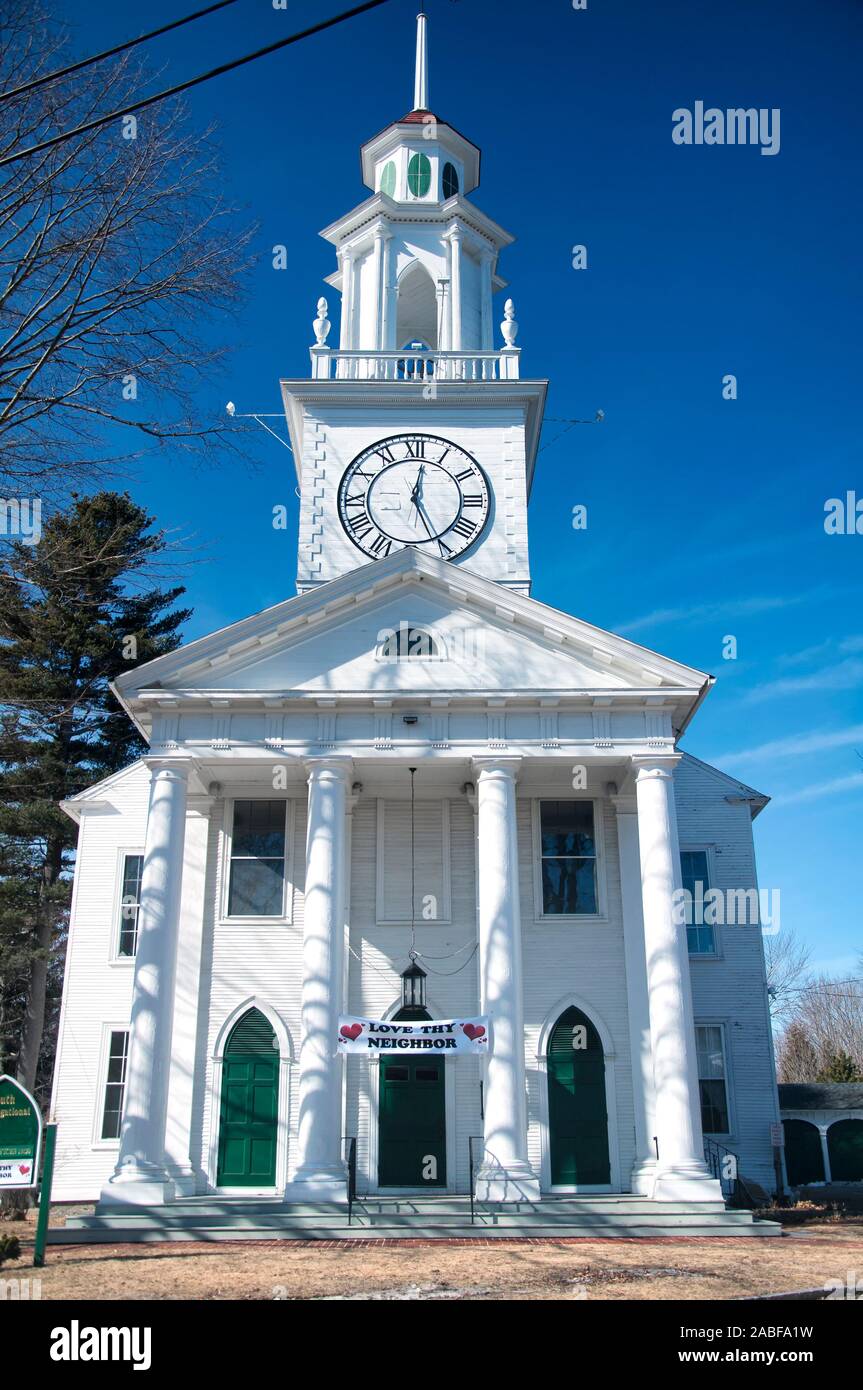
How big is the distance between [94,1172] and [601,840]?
11335 millimetres

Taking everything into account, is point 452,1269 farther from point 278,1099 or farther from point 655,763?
point 655,763

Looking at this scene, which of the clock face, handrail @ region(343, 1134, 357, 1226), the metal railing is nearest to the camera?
handrail @ region(343, 1134, 357, 1226)

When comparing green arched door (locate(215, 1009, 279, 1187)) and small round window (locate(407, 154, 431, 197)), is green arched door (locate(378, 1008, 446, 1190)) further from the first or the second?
small round window (locate(407, 154, 431, 197))

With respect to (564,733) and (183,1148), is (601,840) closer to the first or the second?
(564,733)

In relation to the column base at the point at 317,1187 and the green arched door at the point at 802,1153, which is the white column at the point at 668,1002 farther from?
the green arched door at the point at 802,1153

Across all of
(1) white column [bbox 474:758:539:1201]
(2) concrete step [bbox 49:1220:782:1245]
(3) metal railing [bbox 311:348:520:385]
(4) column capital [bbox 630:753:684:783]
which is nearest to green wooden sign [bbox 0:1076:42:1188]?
(2) concrete step [bbox 49:1220:782:1245]

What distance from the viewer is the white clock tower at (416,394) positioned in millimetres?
25594

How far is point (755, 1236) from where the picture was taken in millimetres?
16391

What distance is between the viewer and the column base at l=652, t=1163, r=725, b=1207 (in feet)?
57.8

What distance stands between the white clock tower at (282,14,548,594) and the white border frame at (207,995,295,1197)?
8.97 m

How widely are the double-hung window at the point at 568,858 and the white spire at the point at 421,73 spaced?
20.0 meters

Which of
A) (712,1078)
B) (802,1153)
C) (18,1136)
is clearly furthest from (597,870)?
(18,1136)

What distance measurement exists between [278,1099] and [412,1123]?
239 cm

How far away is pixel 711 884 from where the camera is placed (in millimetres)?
24188
